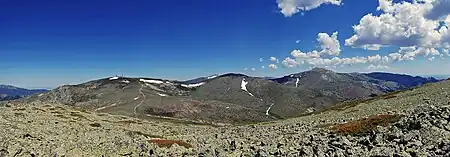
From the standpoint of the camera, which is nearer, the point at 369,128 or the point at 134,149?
the point at 134,149

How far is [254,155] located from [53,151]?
13992 millimetres

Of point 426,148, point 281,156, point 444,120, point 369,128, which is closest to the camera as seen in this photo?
point 426,148

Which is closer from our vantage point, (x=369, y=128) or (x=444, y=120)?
(x=444, y=120)

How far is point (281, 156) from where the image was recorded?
20.9 m

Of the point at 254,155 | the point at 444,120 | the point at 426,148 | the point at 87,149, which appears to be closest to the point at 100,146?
the point at 87,149

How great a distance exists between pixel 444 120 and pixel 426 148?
7.45 m

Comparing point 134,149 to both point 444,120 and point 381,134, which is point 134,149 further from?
point 444,120

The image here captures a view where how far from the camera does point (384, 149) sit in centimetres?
1958

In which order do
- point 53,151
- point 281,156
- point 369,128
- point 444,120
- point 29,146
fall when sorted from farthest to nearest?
1. point 369,128
2. point 29,146
3. point 53,151
4. point 444,120
5. point 281,156

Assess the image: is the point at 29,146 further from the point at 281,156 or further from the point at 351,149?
the point at 351,149

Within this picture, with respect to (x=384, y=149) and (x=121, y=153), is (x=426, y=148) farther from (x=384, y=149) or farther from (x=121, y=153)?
(x=121, y=153)

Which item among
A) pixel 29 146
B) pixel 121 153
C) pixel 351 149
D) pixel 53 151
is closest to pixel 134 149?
pixel 121 153

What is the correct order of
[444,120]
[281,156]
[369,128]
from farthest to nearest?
[369,128]
[444,120]
[281,156]


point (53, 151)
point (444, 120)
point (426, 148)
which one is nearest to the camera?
point (426, 148)
